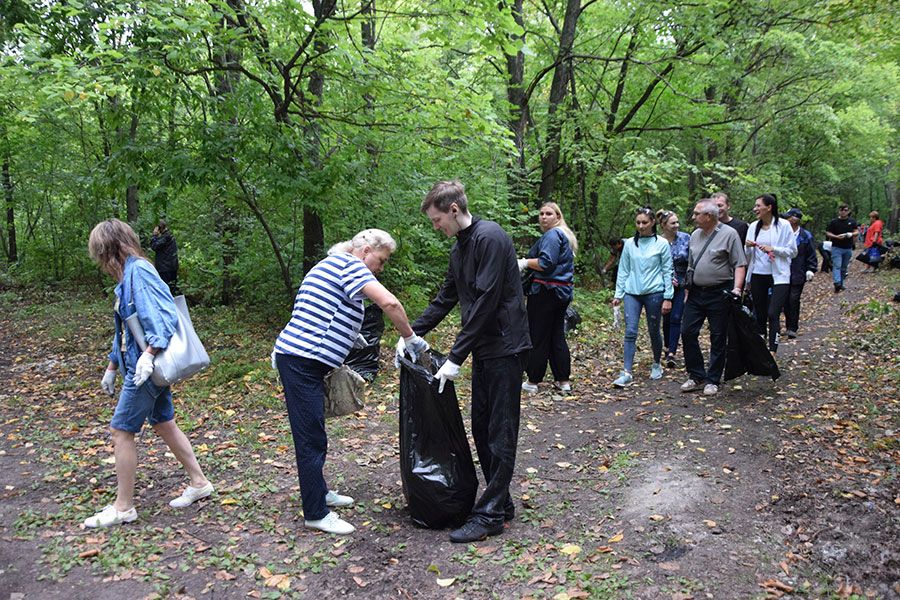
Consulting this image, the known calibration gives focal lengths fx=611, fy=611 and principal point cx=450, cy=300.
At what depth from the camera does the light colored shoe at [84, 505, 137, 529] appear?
12.2 ft

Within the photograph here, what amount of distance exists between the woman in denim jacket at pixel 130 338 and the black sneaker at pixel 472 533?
1.95 meters

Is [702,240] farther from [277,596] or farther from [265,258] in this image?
[265,258]

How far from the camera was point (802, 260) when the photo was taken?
888cm

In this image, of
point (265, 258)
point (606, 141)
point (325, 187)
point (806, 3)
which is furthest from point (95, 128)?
point (806, 3)

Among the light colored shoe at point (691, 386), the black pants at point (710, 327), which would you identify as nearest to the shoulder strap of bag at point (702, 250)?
the black pants at point (710, 327)

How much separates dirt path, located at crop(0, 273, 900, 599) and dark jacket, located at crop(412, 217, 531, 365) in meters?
1.13

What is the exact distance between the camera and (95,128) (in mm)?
14633

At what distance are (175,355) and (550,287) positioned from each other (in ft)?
12.0

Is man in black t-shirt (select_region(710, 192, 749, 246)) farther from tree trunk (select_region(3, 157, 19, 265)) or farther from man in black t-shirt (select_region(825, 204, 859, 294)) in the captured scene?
tree trunk (select_region(3, 157, 19, 265))

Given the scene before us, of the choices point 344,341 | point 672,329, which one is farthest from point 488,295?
point 672,329

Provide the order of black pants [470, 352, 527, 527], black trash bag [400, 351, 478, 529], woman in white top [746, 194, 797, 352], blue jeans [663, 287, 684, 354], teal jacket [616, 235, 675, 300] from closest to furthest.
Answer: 1. black pants [470, 352, 527, 527]
2. black trash bag [400, 351, 478, 529]
3. teal jacket [616, 235, 675, 300]
4. woman in white top [746, 194, 797, 352]
5. blue jeans [663, 287, 684, 354]

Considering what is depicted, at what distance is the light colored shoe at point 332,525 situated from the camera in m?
3.60

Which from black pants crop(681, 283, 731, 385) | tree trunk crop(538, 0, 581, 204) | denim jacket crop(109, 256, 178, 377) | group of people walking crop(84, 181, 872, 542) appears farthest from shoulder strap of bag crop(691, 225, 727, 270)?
tree trunk crop(538, 0, 581, 204)

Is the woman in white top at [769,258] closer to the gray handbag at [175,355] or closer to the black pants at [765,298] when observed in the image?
the black pants at [765,298]
